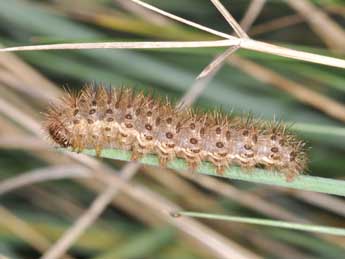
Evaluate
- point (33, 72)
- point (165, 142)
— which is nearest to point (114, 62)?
point (33, 72)

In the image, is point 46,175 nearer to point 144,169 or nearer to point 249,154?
point 144,169

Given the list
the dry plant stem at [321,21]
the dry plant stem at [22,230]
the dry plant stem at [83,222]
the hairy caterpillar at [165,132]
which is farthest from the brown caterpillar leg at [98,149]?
the dry plant stem at [321,21]

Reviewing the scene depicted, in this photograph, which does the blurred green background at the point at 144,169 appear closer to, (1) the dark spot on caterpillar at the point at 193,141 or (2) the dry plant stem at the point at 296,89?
(2) the dry plant stem at the point at 296,89

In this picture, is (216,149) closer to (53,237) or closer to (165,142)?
(165,142)

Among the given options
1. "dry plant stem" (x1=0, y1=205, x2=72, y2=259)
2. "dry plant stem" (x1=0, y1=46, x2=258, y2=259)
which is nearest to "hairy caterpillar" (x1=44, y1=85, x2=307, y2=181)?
"dry plant stem" (x1=0, y1=46, x2=258, y2=259)

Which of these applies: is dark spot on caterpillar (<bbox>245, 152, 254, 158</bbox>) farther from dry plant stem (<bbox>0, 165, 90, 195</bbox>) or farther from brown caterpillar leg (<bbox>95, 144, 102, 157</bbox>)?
dry plant stem (<bbox>0, 165, 90, 195</bbox>)
